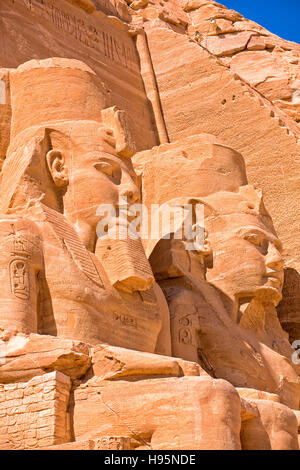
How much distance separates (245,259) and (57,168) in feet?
7.25

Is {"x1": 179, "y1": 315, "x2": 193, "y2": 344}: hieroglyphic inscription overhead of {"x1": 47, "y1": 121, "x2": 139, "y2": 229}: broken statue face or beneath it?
beneath

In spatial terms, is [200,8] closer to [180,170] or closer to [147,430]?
[180,170]

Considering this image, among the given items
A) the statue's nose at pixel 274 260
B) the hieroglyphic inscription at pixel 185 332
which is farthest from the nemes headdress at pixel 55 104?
the statue's nose at pixel 274 260

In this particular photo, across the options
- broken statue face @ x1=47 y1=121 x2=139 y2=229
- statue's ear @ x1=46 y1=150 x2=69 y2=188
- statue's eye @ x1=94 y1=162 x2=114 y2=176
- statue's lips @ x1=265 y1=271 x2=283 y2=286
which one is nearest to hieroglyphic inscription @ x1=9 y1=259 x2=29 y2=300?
broken statue face @ x1=47 y1=121 x2=139 y2=229

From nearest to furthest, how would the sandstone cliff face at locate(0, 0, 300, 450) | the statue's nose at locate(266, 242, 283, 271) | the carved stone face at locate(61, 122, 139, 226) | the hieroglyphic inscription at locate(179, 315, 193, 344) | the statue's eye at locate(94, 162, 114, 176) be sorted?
the sandstone cliff face at locate(0, 0, 300, 450) → the carved stone face at locate(61, 122, 139, 226) → the statue's eye at locate(94, 162, 114, 176) → the hieroglyphic inscription at locate(179, 315, 193, 344) → the statue's nose at locate(266, 242, 283, 271)

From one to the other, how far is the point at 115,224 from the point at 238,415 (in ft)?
6.17

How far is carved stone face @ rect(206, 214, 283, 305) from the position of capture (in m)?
8.84

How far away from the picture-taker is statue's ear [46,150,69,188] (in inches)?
295

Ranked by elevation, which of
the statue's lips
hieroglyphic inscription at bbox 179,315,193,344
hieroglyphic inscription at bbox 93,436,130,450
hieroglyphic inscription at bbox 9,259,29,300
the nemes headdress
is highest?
the nemes headdress

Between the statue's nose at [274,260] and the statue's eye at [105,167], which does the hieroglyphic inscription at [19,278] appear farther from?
the statue's nose at [274,260]

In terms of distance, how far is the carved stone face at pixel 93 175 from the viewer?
7.43m

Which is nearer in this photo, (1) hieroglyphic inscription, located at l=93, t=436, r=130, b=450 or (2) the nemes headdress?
(1) hieroglyphic inscription, located at l=93, t=436, r=130, b=450

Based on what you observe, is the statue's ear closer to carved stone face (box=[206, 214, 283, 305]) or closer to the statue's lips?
carved stone face (box=[206, 214, 283, 305])

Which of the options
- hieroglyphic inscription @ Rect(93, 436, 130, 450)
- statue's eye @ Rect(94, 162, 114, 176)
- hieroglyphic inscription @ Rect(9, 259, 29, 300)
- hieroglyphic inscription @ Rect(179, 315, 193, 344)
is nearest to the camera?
hieroglyphic inscription @ Rect(93, 436, 130, 450)
